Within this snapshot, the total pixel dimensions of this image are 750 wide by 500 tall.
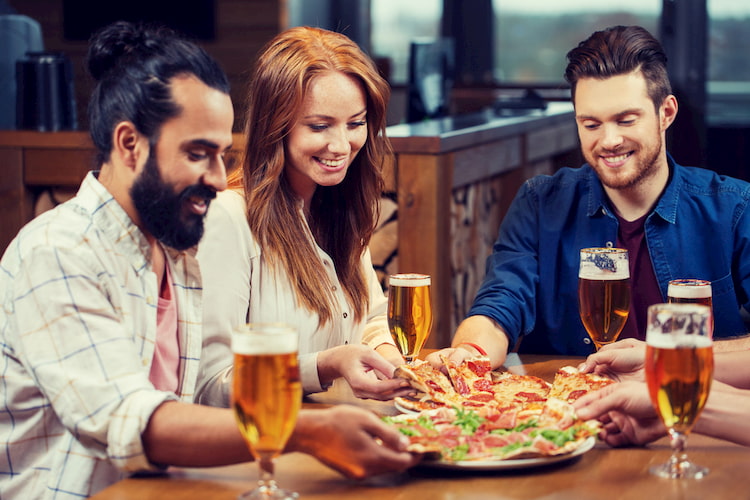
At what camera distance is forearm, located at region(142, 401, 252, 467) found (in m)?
1.33

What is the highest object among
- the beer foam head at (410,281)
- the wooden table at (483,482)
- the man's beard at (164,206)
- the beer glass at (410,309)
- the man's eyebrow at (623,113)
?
the man's eyebrow at (623,113)

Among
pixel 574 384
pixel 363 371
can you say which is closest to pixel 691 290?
pixel 574 384

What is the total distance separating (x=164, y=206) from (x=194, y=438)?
0.38 metres

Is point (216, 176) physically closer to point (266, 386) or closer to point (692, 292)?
point (266, 386)

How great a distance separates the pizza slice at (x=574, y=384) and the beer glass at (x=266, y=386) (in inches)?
23.7

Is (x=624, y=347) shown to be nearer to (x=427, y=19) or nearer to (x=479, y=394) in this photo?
(x=479, y=394)

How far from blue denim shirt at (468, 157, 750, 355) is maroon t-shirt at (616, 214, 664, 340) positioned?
22mm

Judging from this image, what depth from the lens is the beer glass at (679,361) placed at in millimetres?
1279

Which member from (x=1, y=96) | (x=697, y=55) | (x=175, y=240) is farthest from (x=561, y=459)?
(x=697, y=55)

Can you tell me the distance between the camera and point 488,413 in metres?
1.54

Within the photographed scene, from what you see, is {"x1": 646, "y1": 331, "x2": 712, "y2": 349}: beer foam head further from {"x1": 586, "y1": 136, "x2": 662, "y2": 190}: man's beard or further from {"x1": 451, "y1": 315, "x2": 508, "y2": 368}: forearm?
{"x1": 586, "y1": 136, "x2": 662, "y2": 190}: man's beard

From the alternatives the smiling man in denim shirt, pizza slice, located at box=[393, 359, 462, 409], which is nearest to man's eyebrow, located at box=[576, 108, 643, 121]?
the smiling man in denim shirt

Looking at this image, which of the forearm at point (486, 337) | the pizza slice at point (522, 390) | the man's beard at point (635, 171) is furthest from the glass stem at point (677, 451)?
the man's beard at point (635, 171)

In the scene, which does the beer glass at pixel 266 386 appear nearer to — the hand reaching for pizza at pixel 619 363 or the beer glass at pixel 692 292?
the hand reaching for pizza at pixel 619 363
